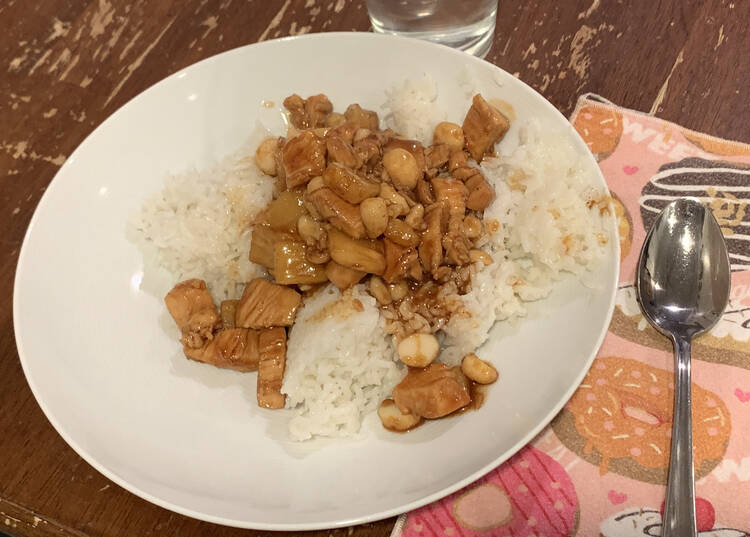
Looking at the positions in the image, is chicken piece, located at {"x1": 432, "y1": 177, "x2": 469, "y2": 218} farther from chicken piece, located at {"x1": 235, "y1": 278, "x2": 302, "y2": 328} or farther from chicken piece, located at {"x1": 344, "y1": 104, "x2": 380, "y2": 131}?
chicken piece, located at {"x1": 235, "y1": 278, "x2": 302, "y2": 328}

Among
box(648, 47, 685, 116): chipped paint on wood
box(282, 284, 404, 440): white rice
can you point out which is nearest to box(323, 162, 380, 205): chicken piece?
box(282, 284, 404, 440): white rice

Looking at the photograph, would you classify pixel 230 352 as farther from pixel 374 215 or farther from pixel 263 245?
Answer: pixel 374 215

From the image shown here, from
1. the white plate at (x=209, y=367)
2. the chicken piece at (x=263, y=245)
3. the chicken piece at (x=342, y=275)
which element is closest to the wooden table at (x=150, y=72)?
the white plate at (x=209, y=367)

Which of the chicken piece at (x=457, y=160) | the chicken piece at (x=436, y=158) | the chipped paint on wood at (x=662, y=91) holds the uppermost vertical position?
the chicken piece at (x=436, y=158)

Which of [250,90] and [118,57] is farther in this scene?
[118,57]

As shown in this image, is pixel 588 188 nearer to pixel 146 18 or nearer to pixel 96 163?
pixel 96 163

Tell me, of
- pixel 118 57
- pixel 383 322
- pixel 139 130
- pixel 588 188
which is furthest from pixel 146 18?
pixel 588 188

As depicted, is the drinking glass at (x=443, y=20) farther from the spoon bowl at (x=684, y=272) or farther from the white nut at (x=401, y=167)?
the spoon bowl at (x=684, y=272)
